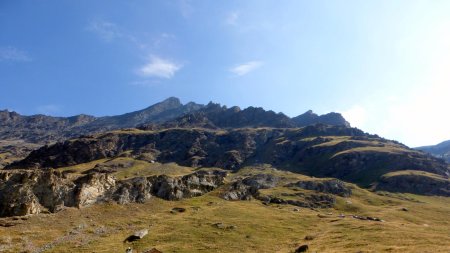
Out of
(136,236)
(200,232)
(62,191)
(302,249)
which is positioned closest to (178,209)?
(200,232)

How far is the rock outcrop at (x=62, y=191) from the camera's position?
97.9 m

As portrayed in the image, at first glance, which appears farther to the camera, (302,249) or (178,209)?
(178,209)

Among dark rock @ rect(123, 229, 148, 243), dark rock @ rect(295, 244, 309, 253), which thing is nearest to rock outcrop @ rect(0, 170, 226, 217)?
dark rock @ rect(123, 229, 148, 243)

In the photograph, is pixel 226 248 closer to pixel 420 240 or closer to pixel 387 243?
pixel 387 243

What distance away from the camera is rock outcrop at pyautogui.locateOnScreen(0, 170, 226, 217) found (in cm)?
9794

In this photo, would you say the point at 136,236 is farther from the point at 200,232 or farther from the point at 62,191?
the point at 62,191

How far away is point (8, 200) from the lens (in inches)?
3812

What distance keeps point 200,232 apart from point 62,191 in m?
38.6

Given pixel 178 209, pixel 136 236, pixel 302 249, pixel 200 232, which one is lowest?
pixel 302 249

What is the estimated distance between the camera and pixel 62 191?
10612 cm

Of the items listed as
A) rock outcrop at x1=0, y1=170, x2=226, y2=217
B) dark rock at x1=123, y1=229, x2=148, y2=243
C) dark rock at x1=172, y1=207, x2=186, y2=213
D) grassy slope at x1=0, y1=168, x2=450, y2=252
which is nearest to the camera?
grassy slope at x1=0, y1=168, x2=450, y2=252

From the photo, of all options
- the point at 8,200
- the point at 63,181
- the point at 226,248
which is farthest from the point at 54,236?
the point at 226,248

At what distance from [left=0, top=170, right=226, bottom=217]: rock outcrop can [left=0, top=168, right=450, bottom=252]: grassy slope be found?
362 cm

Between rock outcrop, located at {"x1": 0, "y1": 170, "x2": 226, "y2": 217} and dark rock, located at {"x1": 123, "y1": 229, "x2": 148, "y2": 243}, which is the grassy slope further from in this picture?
rock outcrop, located at {"x1": 0, "y1": 170, "x2": 226, "y2": 217}
